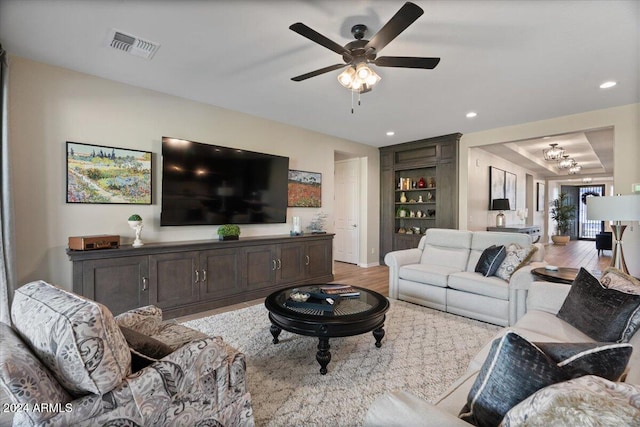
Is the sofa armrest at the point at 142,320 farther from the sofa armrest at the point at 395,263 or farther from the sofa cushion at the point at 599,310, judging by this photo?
the sofa armrest at the point at 395,263

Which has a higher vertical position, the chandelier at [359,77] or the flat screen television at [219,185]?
the chandelier at [359,77]

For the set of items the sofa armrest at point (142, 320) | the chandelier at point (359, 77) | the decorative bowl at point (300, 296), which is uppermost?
the chandelier at point (359, 77)

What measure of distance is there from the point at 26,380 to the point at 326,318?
1.53 m

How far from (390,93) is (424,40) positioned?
107 cm

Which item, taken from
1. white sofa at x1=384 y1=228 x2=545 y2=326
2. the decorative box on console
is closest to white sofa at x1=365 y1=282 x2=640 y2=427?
white sofa at x1=384 y1=228 x2=545 y2=326

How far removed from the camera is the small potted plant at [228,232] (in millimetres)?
3703

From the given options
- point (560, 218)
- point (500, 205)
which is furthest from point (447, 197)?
point (560, 218)

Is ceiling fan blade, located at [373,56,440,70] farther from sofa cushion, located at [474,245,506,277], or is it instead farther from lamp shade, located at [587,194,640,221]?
sofa cushion, located at [474,245,506,277]

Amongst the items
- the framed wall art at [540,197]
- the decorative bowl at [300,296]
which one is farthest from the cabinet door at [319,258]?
the framed wall art at [540,197]

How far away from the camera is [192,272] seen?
132 inches

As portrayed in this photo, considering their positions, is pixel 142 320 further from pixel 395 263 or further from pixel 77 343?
pixel 395 263

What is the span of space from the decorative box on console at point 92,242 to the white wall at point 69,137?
0.35m

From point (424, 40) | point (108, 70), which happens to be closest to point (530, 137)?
point (424, 40)

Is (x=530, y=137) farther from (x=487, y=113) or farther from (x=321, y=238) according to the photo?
(x=321, y=238)
